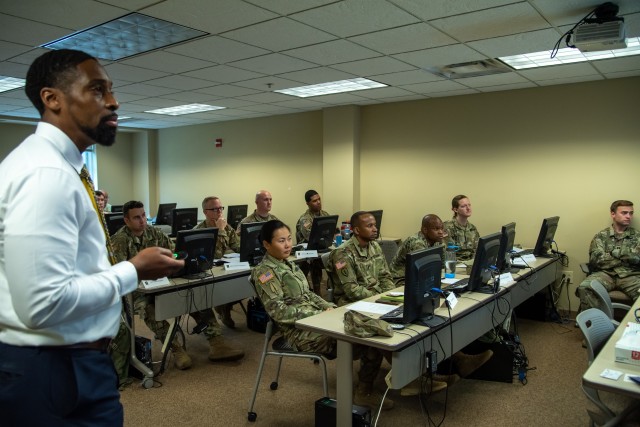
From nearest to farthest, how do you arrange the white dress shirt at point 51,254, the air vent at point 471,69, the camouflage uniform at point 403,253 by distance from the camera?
the white dress shirt at point 51,254 < the camouflage uniform at point 403,253 < the air vent at point 471,69

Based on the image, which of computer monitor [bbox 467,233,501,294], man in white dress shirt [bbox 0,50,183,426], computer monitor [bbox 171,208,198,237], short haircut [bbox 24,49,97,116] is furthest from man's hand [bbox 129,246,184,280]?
computer monitor [bbox 171,208,198,237]

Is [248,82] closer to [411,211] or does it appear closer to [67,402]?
[411,211]

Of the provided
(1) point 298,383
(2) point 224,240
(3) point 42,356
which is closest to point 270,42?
(2) point 224,240

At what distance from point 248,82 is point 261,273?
2.85m

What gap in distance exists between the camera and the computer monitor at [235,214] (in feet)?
21.9

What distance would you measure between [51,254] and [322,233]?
13.3 feet

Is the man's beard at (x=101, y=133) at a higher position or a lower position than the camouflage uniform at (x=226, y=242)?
higher

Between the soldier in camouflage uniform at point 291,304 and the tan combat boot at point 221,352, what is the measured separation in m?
1.20

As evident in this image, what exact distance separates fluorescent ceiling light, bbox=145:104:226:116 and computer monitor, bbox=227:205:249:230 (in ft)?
4.88

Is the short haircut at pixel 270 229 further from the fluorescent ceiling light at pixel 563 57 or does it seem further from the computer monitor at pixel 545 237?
the computer monitor at pixel 545 237

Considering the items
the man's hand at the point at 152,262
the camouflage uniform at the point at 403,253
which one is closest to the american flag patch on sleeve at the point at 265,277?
the camouflage uniform at the point at 403,253

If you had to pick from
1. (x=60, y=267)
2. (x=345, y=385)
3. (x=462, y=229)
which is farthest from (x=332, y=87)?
(x=60, y=267)

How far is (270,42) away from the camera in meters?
3.58

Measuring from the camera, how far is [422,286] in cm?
244
